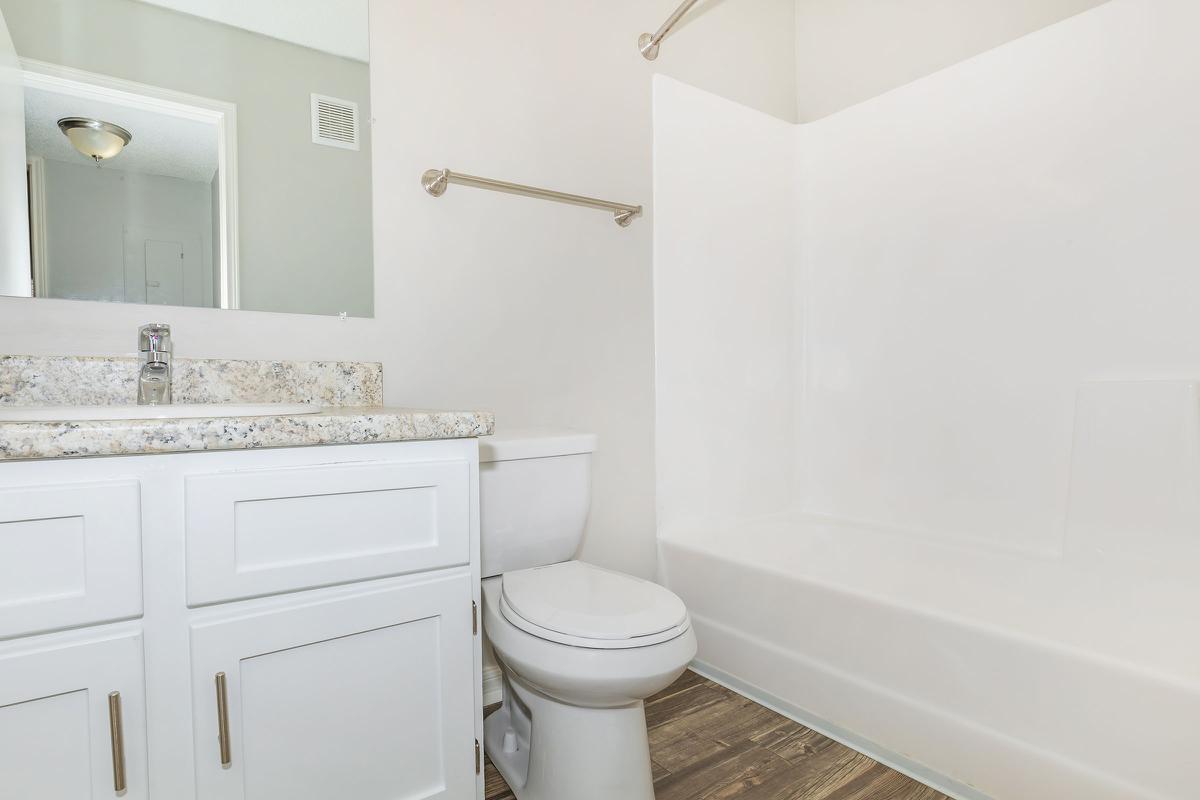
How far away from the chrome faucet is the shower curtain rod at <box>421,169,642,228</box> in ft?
2.31

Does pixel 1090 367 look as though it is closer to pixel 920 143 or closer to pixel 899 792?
pixel 920 143

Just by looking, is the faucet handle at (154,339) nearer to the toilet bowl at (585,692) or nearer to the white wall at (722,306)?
the toilet bowl at (585,692)

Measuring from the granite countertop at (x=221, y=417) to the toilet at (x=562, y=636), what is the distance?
361 mm

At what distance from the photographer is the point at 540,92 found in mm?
1851

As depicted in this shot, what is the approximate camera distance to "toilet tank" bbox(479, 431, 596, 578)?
1.42m

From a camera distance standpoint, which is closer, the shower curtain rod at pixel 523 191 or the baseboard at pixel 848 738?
the baseboard at pixel 848 738

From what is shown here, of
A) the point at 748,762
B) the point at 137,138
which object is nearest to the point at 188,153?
the point at 137,138

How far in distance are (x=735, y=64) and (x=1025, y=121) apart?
0.98m

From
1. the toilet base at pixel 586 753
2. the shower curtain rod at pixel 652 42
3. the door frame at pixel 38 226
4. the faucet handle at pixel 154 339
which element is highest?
the shower curtain rod at pixel 652 42

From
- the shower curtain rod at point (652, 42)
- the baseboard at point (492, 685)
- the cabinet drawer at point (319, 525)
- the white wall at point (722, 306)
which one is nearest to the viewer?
the cabinet drawer at point (319, 525)

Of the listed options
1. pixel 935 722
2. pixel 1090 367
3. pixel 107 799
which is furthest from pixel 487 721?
pixel 1090 367

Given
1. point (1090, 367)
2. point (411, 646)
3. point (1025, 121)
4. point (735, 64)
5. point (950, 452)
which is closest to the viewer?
point (411, 646)

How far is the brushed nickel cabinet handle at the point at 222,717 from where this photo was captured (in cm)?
87

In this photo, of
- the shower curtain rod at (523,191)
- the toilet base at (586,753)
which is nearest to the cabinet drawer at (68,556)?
the toilet base at (586,753)
